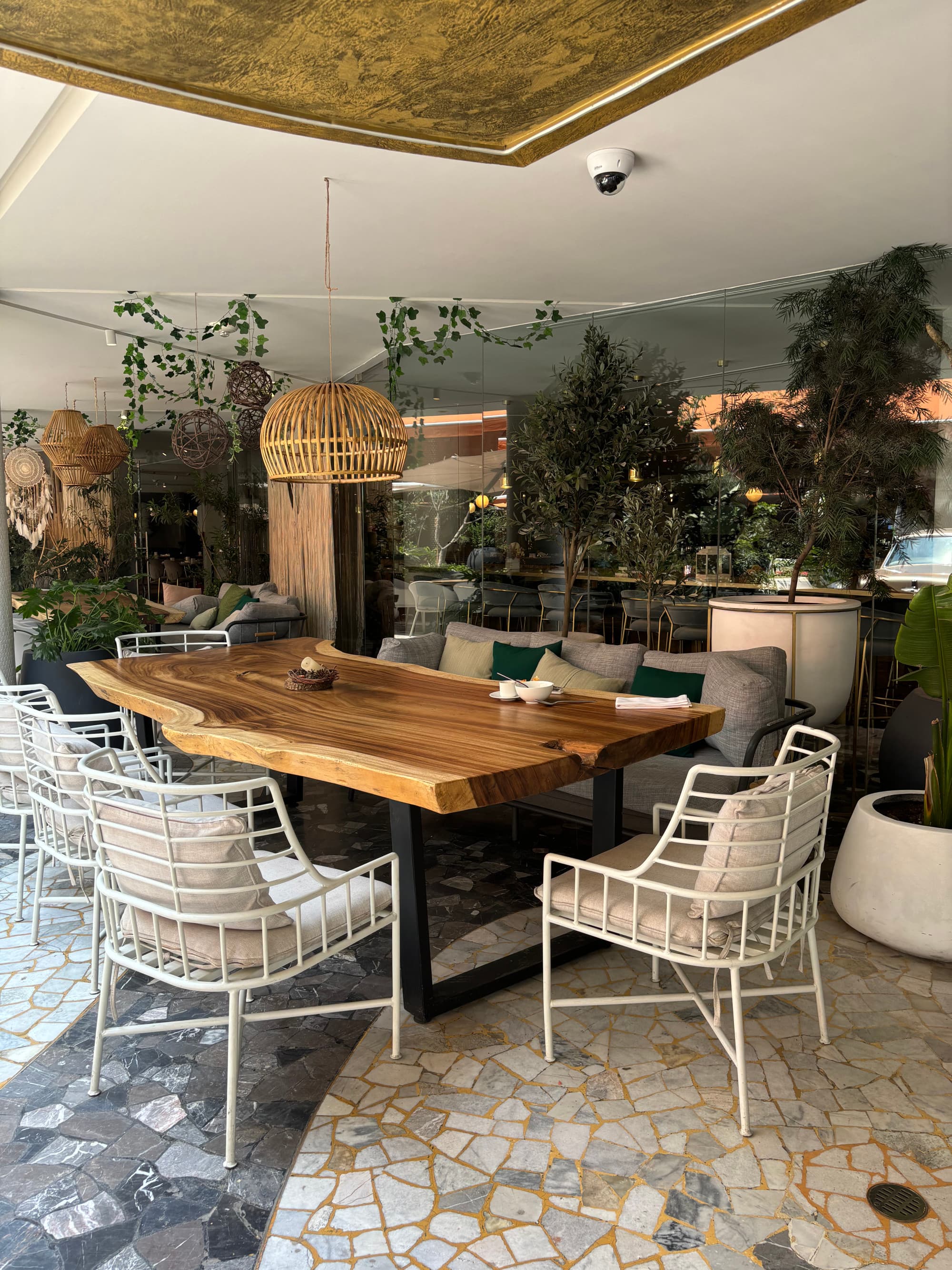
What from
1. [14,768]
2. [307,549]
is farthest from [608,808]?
[307,549]

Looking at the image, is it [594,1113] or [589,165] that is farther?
[589,165]

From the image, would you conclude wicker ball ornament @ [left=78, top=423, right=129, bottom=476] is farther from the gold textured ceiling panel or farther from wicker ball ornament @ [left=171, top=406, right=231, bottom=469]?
the gold textured ceiling panel

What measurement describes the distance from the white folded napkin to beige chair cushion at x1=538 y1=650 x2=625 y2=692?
69 cm

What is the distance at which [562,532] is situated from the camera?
7348 mm

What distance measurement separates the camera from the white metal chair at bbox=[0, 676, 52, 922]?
345 centimetres

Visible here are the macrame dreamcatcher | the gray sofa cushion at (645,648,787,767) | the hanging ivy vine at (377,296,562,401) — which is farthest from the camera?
the macrame dreamcatcher

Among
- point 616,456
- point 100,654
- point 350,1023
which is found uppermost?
point 616,456

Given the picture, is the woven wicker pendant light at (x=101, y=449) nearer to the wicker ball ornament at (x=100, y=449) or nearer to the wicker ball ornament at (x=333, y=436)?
the wicker ball ornament at (x=100, y=449)

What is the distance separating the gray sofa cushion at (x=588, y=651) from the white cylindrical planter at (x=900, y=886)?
1.42m

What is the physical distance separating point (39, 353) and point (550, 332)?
5277 millimetres

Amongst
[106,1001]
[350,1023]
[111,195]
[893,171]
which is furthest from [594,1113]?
[111,195]

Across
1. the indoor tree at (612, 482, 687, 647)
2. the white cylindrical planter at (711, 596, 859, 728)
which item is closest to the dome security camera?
the white cylindrical planter at (711, 596, 859, 728)

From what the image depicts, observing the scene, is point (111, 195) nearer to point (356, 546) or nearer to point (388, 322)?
point (388, 322)

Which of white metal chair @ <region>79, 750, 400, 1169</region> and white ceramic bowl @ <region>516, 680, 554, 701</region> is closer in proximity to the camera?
white metal chair @ <region>79, 750, 400, 1169</region>
